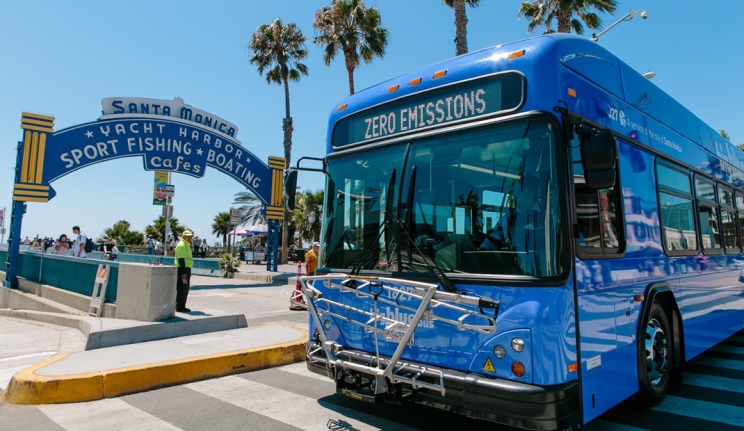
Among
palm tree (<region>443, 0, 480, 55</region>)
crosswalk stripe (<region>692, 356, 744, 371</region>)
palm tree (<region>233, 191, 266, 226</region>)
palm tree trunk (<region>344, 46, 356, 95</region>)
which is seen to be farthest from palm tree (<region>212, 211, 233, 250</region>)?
crosswalk stripe (<region>692, 356, 744, 371</region>)

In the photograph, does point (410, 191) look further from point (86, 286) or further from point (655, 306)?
point (86, 286)

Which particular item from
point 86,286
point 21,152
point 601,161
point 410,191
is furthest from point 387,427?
point 21,152

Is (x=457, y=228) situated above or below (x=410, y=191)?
below

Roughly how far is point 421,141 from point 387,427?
256 centimetres

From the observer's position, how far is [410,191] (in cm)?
420

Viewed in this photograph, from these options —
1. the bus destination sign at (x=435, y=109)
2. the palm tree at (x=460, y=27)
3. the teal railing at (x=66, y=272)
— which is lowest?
the teal railing at (x=66, y=272)

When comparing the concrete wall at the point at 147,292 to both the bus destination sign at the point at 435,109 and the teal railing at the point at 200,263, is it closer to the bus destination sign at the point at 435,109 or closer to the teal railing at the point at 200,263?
the bus destination sign at the point at 435,109

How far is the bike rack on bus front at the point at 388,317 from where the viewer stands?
3584mm

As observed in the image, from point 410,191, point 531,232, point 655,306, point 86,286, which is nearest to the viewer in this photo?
point 531,232

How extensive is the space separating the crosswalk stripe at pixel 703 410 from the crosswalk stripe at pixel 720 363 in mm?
2108

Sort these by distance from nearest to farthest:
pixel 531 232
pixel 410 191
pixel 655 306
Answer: pixel 531 232 → pixel 410 191 → pixel 655 306

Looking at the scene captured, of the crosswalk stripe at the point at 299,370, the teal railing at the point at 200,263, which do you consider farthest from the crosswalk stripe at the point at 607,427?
the teal railing at the point at 200,263

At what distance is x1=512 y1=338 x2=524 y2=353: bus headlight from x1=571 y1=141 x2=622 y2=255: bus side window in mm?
860

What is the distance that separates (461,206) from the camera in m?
3.97
